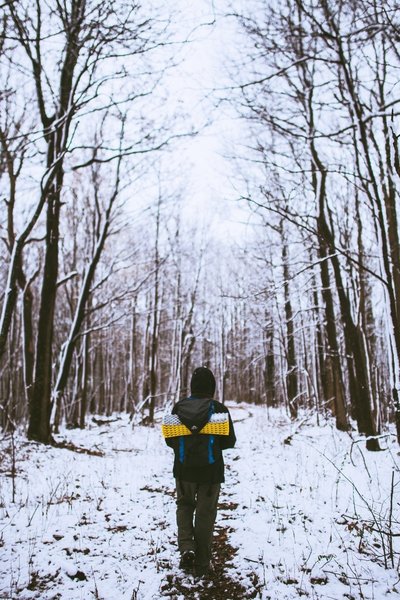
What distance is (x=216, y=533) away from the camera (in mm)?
4453

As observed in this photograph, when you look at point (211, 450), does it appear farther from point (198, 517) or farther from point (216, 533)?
point (216, 533)

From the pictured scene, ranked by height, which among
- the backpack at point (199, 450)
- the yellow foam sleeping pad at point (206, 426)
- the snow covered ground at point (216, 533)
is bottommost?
the snow covered ground at point (216, 533)

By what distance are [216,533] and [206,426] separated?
182cm

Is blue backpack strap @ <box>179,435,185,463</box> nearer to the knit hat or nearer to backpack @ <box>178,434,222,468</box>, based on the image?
backpack @ <box>178,434,222,468</box>

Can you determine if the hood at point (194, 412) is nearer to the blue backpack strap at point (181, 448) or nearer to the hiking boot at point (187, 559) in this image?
the blue backpack strap at point (181, 448)

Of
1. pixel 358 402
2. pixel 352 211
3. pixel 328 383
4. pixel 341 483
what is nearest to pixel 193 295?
pixel 328 383

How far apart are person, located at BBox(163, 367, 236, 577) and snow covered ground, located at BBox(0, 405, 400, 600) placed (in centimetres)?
26

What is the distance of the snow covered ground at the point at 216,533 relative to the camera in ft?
10.5

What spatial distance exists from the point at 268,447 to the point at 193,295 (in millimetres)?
13080

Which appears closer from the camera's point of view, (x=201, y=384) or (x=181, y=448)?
(x=181, y=448)

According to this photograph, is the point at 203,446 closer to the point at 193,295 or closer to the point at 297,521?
the point at 297,521

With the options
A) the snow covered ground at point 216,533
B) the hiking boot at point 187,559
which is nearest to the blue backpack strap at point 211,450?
the hiking boot at point 187,559

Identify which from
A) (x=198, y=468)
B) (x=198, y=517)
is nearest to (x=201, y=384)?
(x=198, y=468)

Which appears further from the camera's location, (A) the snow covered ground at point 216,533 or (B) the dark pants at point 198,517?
(B) the dark pants at point 198,517
